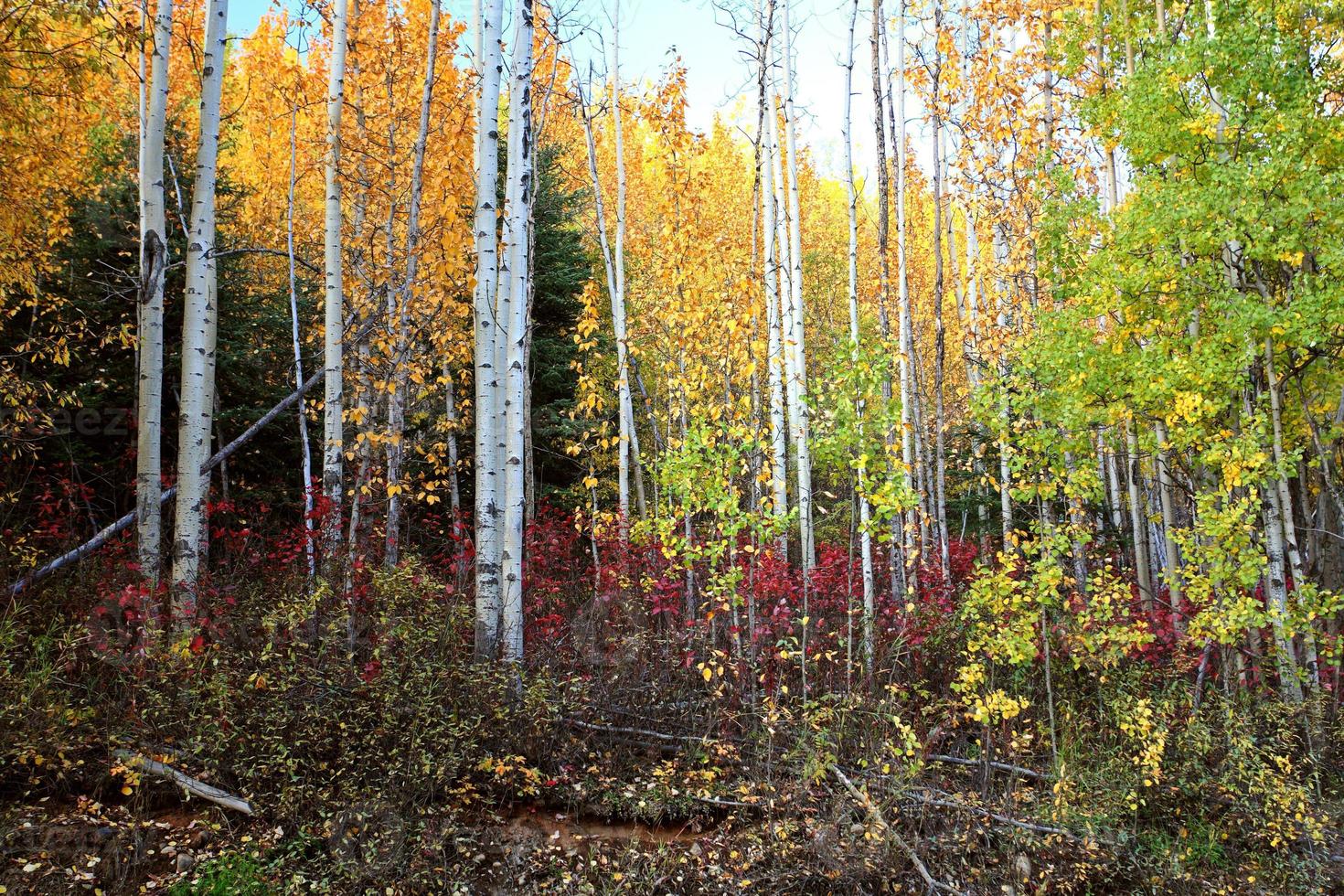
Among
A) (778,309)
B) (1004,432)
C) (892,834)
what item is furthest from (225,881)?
(778,309)

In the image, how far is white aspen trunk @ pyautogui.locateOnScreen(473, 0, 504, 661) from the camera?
544 cm

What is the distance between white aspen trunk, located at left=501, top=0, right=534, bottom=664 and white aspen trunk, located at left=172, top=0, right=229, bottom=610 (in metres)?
2.00

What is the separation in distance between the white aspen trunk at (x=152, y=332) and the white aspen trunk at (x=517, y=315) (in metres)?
2.33

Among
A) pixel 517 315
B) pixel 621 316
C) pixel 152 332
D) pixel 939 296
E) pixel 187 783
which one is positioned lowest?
pixel 187 783

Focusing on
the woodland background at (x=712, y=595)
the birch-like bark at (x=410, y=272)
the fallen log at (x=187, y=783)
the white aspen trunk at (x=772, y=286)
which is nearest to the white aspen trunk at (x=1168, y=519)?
the woodland background at (x=712, y=595)

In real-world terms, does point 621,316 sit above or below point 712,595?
above

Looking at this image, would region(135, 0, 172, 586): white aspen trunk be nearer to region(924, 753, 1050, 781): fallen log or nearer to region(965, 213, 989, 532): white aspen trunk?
region(924, 753, 1050, 781): fallen log

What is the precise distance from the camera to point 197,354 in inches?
207

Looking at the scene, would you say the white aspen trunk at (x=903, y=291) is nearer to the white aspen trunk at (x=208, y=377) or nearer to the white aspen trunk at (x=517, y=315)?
the white aspen trunk at (x=517, y=315)

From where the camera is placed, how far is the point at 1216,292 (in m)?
5.95

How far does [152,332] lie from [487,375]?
240 centimetres

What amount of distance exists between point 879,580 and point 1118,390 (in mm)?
4470

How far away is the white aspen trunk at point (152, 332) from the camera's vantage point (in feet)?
17.5

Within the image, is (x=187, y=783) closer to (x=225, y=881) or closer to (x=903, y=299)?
(x=225, y=881)
